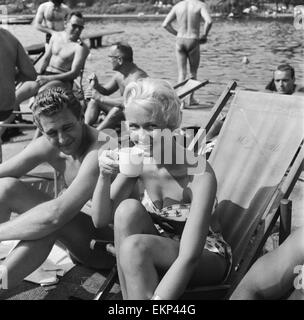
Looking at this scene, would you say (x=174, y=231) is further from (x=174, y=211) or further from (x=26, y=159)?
(x=26, y=159)

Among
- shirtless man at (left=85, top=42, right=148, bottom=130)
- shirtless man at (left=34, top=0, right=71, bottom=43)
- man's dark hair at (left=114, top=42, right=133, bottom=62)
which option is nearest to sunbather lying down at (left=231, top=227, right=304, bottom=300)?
shirtless man at (left=85, top=42, right=148, bottom=130)

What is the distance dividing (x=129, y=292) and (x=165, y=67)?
12793 mm

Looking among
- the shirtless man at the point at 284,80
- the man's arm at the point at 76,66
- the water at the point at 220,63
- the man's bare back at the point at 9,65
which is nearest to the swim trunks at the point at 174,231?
the man's bare back at the point at 9,65

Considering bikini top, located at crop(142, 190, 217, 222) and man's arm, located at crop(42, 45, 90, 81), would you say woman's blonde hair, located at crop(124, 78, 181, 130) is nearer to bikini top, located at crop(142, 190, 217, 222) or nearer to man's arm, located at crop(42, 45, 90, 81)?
bikini top, located at crop(142, 190, 217, 222)

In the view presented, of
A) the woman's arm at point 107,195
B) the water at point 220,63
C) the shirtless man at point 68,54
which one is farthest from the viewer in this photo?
the water at point 220,63

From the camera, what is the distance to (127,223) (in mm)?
2152

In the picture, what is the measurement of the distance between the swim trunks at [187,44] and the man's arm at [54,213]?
519cm

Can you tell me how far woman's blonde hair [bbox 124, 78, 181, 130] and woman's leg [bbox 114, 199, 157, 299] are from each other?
0.36 metres

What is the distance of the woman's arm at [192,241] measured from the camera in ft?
6.48

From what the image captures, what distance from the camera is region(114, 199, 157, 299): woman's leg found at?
84.7 inches

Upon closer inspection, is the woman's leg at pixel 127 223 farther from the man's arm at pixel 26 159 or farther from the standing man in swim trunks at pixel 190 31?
the standing man in swim trunks at pixel 190 31

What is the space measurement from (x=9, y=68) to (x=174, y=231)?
2.47 meters

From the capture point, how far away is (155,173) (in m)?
2.36

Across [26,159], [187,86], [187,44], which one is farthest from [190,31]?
[26,159]
